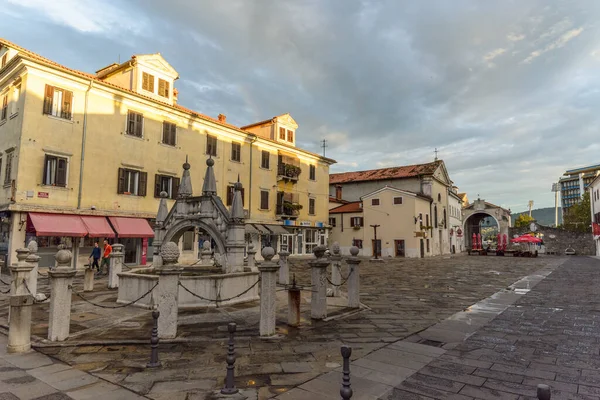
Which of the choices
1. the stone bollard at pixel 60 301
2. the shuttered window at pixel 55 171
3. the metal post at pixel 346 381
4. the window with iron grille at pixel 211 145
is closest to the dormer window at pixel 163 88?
the window with iron grille at pixel 211 145

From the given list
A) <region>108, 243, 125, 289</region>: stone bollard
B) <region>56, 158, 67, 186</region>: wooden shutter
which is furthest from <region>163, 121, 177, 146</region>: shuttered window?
<region>108, 243, 125, 289</region>: stone bollard

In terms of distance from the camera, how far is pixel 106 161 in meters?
21.0

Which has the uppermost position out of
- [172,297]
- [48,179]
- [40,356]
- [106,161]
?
[106,161]

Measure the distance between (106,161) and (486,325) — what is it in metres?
21.1

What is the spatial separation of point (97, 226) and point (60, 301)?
14.5 meters

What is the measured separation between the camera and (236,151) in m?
29.2

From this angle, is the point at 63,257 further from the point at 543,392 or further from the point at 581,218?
the point at 581,218

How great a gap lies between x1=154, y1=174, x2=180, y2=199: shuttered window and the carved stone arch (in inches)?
489

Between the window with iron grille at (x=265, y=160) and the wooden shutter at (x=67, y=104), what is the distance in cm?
1524

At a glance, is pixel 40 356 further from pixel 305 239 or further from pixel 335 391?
pixel 305 239

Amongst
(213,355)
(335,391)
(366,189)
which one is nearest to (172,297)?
(213,355)

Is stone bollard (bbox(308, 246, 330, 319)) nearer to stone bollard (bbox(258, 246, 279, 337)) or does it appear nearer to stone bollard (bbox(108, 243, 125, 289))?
stone bollard (bbox(258, 246, 279, 337))

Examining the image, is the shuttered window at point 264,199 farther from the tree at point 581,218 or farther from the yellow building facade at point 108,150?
the tree at point 581,218

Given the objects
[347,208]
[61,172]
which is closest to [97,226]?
[61,172]
